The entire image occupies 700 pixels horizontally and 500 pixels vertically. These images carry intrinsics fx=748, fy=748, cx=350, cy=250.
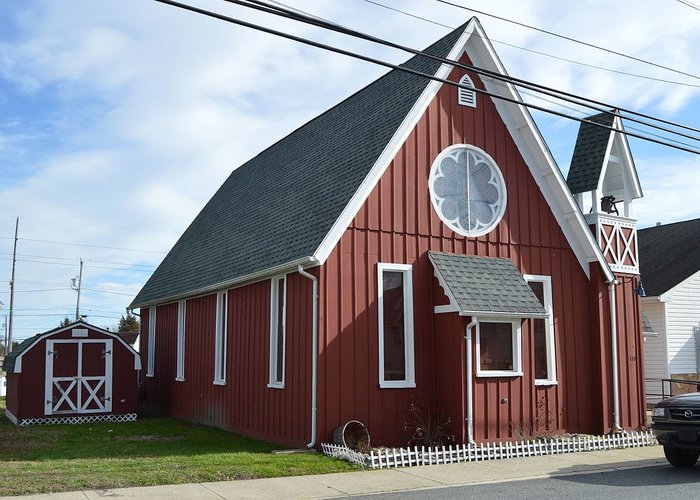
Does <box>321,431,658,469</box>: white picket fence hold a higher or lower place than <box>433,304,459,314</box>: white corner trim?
lower

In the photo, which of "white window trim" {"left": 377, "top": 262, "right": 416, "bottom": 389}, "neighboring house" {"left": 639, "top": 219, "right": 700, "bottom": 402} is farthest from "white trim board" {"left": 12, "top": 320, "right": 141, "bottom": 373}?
"neighboring house" {"left": 639, "top": 219, "right": 700, "bottom": 402}

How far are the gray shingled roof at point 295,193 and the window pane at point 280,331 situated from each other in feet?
1.96

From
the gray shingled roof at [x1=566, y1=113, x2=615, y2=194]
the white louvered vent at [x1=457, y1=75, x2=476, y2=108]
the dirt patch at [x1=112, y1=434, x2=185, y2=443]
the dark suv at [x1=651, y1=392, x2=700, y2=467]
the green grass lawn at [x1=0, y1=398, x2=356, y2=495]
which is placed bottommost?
the dirt patch at [x1=112, y1=434, x2=185, y2=443]

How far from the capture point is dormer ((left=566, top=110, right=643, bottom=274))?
17453mm

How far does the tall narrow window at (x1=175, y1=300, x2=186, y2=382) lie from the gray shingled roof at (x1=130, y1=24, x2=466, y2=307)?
0.55 m

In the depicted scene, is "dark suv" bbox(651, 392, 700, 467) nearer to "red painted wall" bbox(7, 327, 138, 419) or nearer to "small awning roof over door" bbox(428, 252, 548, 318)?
"small awning roof over door" bbox(428, 252, 548, 318)

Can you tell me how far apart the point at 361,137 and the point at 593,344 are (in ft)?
23.0

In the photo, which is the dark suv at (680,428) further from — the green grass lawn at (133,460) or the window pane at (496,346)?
the green grass lawn at (133,460)

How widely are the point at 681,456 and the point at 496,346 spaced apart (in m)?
3.90

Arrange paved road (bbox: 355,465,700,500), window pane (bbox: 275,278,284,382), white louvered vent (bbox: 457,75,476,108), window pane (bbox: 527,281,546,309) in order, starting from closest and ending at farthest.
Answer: paved road (bbox: 355,465,700,500), window pane (bbox: 275,278,284,382), white louvered vent (bbox: 457,75,476,108), window pane (bbox: 527,281,546,309)

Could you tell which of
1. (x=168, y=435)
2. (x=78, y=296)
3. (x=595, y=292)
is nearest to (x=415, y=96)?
(x=595, y=292)

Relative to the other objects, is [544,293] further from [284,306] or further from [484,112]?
[284,306]

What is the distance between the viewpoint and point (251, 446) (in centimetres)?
1458

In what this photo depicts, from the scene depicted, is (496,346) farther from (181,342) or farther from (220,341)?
(181,342)
